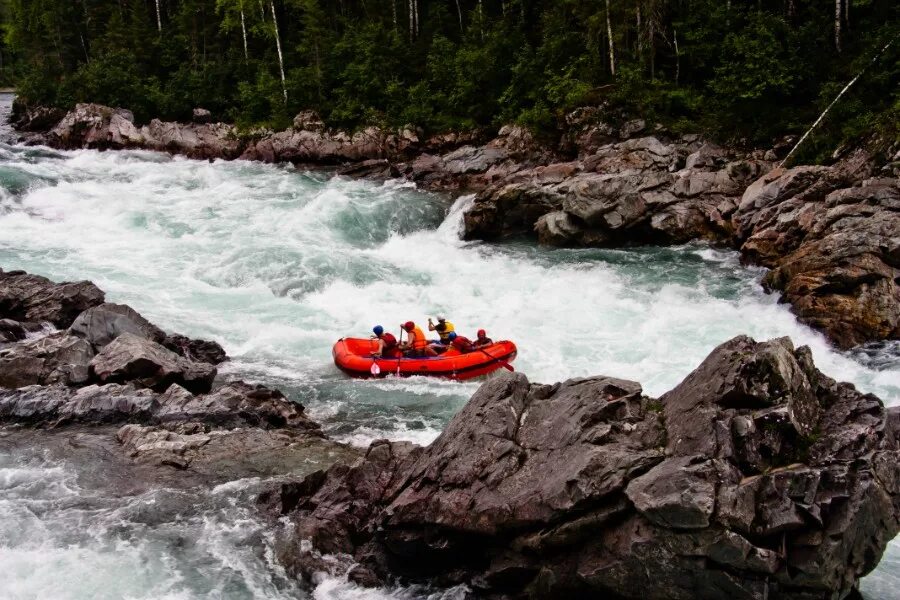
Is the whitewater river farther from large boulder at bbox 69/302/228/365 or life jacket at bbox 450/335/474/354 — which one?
life jacket at bbox 450/335/474/354

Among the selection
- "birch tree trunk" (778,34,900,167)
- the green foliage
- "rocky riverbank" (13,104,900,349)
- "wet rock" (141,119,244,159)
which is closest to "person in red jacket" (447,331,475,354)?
"rocky riverbank" (13,104,900,349)

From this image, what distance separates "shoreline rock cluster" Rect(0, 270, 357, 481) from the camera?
9344mm

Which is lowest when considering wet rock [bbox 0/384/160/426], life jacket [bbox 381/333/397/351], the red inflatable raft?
the red inflatable raft

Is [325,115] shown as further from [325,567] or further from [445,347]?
[325,567]

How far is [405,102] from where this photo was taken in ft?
104

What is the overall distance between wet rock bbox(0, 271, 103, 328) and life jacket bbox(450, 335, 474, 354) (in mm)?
7130

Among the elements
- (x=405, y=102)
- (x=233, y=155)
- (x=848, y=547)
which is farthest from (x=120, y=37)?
(x=848, y=547)

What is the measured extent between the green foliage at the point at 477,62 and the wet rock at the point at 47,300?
17898 mm

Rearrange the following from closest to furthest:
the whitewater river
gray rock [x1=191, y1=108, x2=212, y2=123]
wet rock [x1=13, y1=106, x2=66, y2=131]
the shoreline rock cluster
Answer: the whitewater river < the shoreline rock cluster < gray rock [x1=191, y1=108, x2=212, y2=123] < wet rock [x1=13, y1=106, x2=66, y2=131]

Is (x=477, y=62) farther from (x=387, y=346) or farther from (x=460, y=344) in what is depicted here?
(x=387, y=346)

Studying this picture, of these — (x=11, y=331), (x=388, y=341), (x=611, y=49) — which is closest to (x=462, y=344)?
(x=388, y=341)

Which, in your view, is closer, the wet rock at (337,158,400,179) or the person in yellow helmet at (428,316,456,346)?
the person in yellow helmet at (428,316,456,346)

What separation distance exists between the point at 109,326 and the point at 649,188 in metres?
13.9

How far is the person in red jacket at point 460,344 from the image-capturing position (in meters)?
13.3
